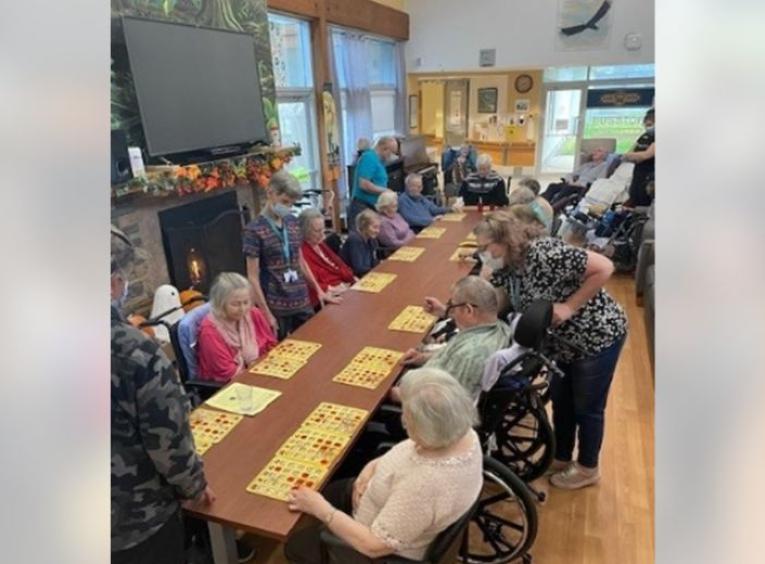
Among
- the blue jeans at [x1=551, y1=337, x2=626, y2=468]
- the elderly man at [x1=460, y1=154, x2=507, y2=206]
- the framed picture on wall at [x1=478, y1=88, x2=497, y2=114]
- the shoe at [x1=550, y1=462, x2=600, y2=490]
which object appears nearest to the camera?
the blue jeans at [x1=551, y1=337, x2=626, y2=468]

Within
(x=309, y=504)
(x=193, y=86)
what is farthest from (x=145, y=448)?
(x=193, y=86)

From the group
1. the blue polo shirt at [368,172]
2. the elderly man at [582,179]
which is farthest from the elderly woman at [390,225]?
the elderly man at [582,179]

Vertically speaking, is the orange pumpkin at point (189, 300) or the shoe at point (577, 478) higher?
the orange pumpkin at point (189, 300)

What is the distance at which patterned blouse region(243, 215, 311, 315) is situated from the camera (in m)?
2.68

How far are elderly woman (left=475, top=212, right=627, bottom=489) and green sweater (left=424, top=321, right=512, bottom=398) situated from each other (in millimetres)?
223

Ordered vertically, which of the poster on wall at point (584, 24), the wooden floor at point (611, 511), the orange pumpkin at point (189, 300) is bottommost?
the wooden floor at point (611, 511)

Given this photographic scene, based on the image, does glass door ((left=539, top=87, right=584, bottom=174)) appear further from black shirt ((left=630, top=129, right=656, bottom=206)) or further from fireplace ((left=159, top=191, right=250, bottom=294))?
fireplace ((left=159, top=191, right=250, bottom=294))

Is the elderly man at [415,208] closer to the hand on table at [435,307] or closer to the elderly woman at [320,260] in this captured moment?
the elderly woman at [320,260]

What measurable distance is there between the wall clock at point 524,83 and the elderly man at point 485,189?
473cm

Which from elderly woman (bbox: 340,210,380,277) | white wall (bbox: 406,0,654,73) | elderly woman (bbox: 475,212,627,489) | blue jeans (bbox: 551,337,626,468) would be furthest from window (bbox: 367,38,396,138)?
blue jeans (bbox: 551,337,626,468)

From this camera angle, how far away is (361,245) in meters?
3.73

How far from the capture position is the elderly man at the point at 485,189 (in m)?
5.13

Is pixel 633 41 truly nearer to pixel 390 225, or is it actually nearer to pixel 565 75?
pixel 565 75
